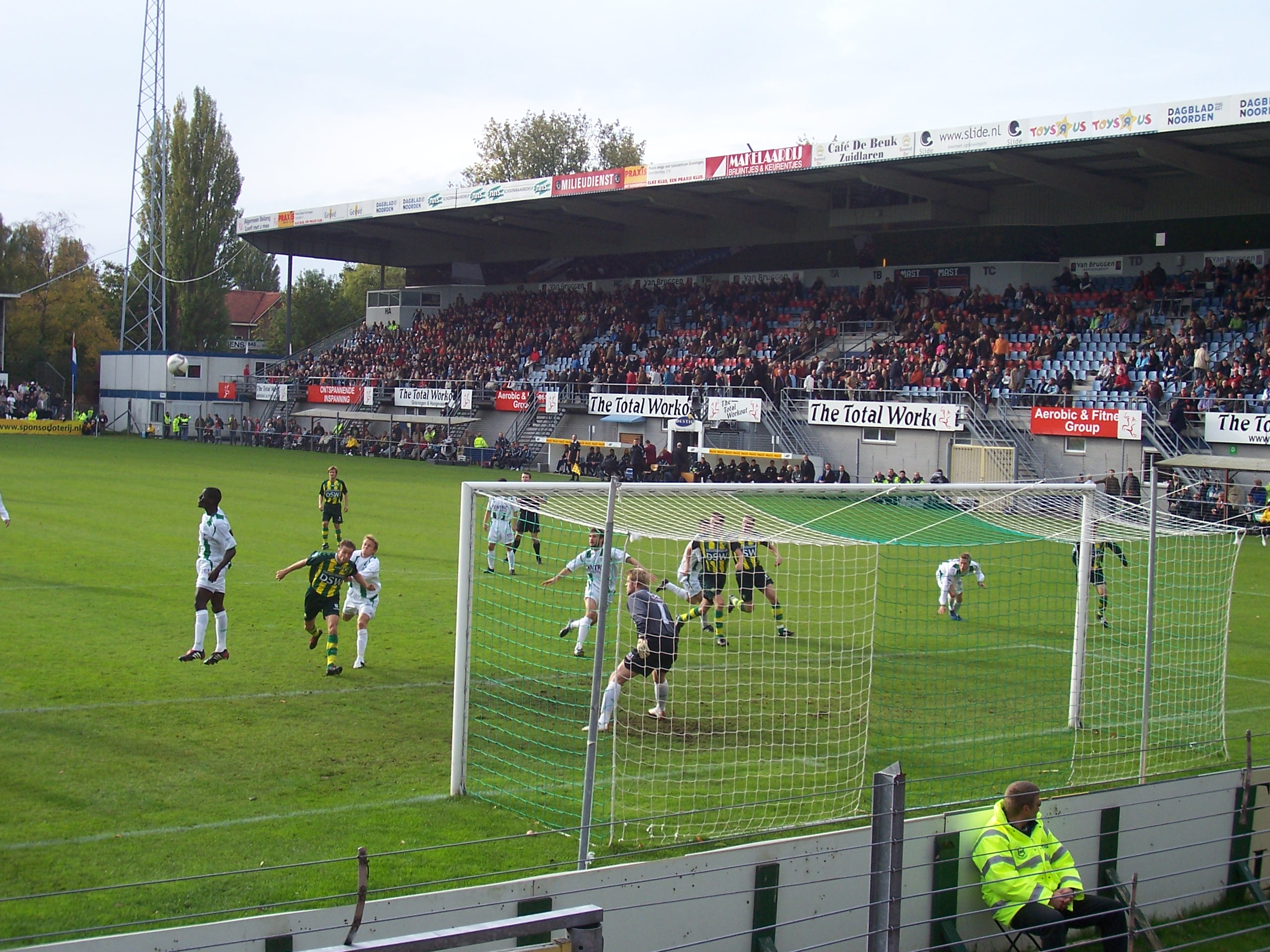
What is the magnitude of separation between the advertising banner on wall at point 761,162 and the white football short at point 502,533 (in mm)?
23359

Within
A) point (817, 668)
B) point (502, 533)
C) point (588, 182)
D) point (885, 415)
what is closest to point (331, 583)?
point (817, 668)

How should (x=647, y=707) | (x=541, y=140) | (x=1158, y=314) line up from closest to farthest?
(x=647, y=707)
(x=1158, y=314)
(x=541, y=140)

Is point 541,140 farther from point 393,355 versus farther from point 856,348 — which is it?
point 856,348

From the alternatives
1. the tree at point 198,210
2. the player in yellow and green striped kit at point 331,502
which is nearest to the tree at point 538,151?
the tree at point 198,210

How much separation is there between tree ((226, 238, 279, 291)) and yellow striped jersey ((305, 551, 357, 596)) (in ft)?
282

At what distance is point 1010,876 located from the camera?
618 cm

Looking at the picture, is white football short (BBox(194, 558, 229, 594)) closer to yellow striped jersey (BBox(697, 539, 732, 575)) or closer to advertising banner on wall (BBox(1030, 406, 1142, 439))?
yellow striped jersey (BBox(697, 539, 732, 575))

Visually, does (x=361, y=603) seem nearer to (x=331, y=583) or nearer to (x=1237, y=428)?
(x=331, y=583)

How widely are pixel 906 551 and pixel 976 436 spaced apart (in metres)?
13.6

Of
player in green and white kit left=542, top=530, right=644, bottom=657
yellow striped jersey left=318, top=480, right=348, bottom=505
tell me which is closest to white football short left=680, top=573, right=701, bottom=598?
player in green and white kit left=542, top=530, right=644, bottom=657

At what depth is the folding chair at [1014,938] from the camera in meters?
6.27

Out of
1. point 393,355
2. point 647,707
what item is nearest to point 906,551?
point 647,707

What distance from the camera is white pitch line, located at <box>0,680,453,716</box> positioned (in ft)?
33.3

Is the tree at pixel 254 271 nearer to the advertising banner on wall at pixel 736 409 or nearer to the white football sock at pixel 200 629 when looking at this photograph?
the advertising banner on wall at pixel 736 409
